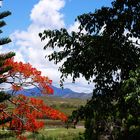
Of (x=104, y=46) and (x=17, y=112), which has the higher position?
(x=104, y=46)

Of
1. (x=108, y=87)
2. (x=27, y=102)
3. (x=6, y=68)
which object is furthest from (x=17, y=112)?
(x=108, y=87)

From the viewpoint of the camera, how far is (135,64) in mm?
18016

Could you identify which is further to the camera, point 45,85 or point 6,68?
point 45,85

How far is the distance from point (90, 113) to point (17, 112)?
18152 mm

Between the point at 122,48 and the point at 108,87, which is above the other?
the point at 122,48

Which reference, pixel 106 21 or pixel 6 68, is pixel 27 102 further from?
pixel 106 21

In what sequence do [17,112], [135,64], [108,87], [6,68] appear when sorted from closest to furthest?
1. [135,64]
2. [108,87]
3. [6,68]
4. [17,112]

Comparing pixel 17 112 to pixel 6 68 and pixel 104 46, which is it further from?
pixel 104 46

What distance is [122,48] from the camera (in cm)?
1841

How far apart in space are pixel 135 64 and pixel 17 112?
1946 centimetres

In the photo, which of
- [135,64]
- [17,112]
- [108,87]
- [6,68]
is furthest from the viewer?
[17,112]

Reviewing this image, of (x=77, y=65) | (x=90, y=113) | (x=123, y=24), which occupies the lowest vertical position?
(x=90, y=113)

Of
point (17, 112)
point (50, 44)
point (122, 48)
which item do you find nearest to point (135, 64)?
point (122, 48)

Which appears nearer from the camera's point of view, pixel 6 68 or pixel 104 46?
pixel 104 46
